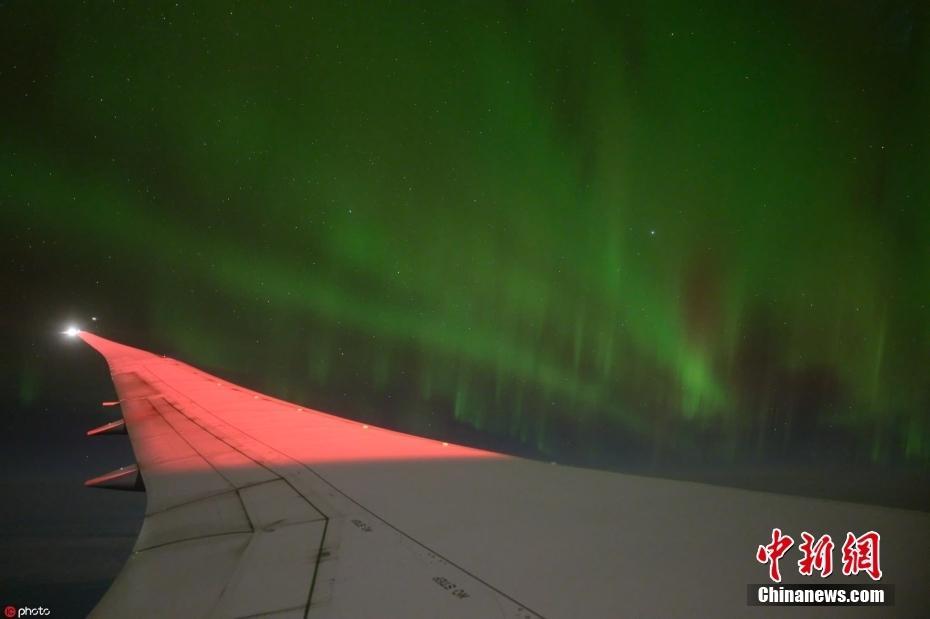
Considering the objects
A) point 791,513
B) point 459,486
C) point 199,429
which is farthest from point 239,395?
point 791,513

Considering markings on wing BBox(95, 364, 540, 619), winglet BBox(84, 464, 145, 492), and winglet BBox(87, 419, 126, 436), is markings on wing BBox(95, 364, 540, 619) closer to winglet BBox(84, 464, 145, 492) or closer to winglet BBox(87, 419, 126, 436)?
winglet BBox(84, 464, 145, 492)

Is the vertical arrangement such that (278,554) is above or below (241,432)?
below

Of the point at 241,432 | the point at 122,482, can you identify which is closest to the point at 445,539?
the point at 122,482

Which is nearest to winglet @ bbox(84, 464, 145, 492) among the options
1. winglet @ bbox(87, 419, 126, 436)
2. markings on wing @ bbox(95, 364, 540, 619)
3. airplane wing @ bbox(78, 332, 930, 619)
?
airplane wing @ bbox(78, 332, 930, 619)

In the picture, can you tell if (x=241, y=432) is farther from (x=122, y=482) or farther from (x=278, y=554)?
(x=278, y=554)

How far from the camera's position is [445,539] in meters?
1.93

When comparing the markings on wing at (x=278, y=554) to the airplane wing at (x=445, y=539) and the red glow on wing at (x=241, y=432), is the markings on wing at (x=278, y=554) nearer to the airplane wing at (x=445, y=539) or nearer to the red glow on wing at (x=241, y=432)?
the airplane wing at (x=445, y=539)

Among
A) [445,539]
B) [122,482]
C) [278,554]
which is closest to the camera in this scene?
[278,554]

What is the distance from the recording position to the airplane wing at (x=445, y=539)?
1449mm

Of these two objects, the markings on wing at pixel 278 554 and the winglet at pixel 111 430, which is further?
the winglet at pixel 111 430

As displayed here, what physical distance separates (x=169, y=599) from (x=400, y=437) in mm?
3247

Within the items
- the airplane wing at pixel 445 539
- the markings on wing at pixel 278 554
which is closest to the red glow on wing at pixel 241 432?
the airplane wing at pixel 445 539

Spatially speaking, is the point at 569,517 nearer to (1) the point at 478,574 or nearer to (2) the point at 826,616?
(1) the point at 478,574

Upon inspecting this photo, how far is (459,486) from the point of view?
2785 mm
